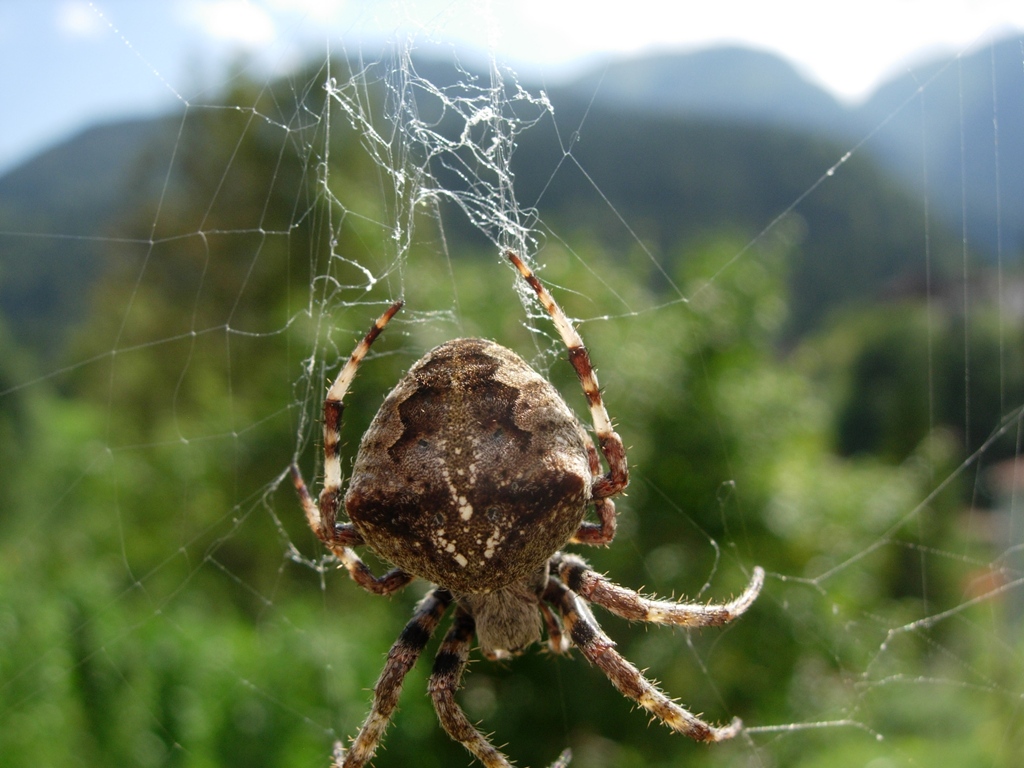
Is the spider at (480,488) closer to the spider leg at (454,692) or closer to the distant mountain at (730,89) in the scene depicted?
the spider leg at (454,692)

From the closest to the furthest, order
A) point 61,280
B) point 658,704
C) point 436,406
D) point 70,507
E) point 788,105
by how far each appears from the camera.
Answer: point 436,406 → point 658,704 → point 70,507 → point 61,280 → point 788,105

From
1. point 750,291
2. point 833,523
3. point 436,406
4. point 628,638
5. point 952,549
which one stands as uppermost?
point 436,406

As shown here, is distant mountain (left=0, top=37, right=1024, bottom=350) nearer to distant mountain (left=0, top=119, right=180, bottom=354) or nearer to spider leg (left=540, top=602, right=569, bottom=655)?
distant mountain (left=0, top=119, right=180, bottom=354)

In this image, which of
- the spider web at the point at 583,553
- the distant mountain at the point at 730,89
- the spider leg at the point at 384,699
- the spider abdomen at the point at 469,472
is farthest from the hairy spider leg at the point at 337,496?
the distant mountain at the point at 730,89

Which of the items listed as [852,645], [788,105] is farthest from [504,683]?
[788,105]

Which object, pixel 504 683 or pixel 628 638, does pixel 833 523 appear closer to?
pixel 628 638

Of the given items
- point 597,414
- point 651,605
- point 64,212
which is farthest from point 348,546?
point 64,212

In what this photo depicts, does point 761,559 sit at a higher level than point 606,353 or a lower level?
lower
